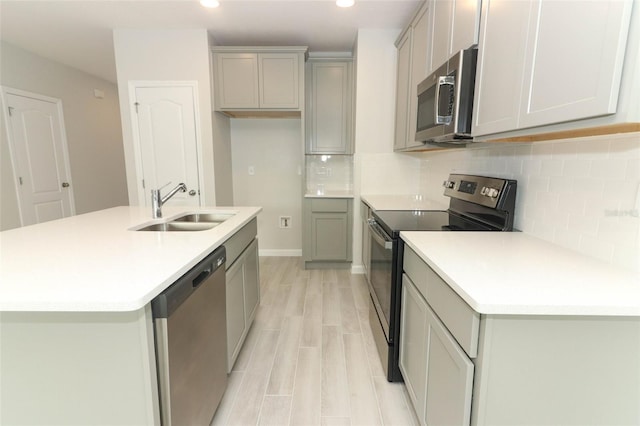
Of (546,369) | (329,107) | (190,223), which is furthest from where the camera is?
(329,107)

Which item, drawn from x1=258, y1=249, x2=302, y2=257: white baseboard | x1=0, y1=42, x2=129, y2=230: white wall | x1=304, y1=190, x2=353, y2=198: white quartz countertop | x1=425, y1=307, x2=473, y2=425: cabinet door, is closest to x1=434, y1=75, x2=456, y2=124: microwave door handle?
x1=425, y1=307, x2=473, y2=425: cabinet door

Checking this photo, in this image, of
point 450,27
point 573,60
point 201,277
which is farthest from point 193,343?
point 450,27

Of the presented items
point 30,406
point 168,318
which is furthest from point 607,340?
point 30,406

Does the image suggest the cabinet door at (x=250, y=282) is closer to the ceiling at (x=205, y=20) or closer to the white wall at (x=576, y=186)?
the white wall at (x=576, y=186)

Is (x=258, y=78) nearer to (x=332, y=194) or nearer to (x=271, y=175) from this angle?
(x=271, y=175)

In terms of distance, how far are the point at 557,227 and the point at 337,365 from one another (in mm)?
1446

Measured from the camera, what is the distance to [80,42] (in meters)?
3.38

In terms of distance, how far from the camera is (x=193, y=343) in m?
1.18

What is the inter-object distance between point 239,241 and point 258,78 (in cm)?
219

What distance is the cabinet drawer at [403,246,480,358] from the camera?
35.7 inches

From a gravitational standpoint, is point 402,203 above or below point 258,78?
below

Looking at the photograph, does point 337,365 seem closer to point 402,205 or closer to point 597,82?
point 402,205

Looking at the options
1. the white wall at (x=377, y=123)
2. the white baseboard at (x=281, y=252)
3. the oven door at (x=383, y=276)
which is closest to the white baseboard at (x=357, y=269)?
the white wall at (x=377, y=123)

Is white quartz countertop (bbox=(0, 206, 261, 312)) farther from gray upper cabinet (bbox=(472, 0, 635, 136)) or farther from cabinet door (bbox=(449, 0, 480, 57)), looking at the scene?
cabinet door (bbox=(449, 0, 480, 57))
